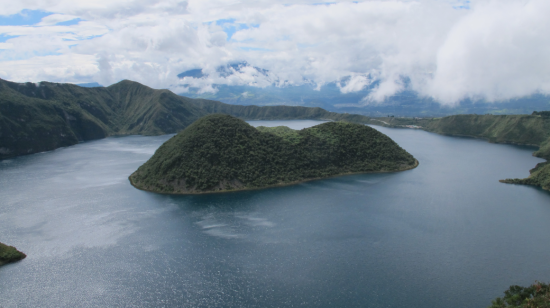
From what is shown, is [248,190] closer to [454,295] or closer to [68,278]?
[68,278]

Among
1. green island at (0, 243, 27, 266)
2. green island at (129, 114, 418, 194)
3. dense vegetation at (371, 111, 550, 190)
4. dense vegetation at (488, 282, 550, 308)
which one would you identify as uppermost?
dense vegetation at (371, 111, 550, 190)

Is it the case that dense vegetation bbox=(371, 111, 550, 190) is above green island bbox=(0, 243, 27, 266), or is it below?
above

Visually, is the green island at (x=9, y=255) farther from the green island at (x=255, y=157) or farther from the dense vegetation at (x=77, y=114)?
the dense vegetation at (x=77, y=114)

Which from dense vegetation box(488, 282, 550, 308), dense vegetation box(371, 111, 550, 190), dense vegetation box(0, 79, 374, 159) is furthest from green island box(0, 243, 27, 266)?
dense vegetation box(371, 111, 550, 190)

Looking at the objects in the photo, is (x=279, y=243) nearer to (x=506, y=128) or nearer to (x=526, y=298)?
(x=526, y=298)

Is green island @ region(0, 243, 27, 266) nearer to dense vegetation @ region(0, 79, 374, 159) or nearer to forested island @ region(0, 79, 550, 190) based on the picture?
dense vegetation @ region(0, 79, 374, 159)

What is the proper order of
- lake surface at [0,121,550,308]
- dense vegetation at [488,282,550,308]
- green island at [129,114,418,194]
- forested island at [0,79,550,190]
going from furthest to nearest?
forested island at [0,79,550,190] < green island at [129,114,418,194] < lake surface at [0,121,550,308] < dense vegetation at [488,282,550,308]

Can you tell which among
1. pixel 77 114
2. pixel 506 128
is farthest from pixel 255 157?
pixel 506 128
